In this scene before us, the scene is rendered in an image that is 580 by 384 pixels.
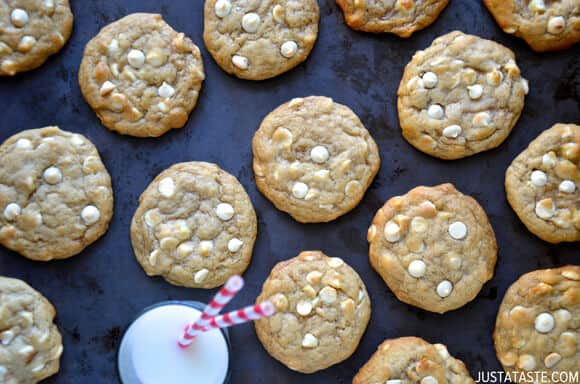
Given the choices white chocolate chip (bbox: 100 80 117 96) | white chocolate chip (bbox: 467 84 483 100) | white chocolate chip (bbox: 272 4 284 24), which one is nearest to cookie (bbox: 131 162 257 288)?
white chocolate chip (bbox: 100 80 117 96)

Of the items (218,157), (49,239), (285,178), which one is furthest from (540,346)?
(49,239)

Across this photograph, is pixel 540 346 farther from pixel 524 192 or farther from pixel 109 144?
pixel 109 144

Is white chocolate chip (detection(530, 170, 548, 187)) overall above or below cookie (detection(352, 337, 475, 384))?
above

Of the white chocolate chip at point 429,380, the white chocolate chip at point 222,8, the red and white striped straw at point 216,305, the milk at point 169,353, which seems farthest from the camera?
the white chocolate chip at point 222,8

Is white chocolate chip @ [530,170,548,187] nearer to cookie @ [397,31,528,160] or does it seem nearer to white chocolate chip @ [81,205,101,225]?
cookie @ [397,31,528,160]

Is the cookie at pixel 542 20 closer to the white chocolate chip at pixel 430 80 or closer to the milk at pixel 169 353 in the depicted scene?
the white chocolate chip at pixel 430 80

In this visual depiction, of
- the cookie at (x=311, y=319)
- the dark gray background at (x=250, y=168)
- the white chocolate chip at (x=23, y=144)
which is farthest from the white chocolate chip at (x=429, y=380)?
the white chocolate chip at (x=23, y=144)

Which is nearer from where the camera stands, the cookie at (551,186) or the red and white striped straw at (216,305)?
the red and white striped straw at (216,305)
